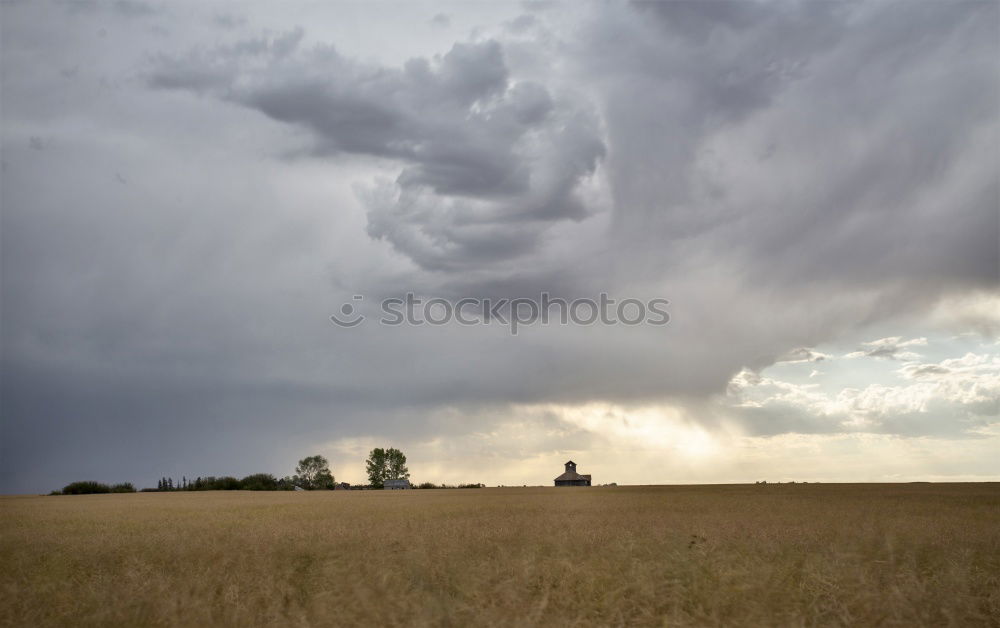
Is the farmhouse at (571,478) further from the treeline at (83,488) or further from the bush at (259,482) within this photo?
the treeline at (83,488)

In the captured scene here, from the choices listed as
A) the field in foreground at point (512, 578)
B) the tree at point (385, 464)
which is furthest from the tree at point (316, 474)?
the field in foreground at point (512, 578)

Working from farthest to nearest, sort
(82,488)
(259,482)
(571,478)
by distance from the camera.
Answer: (571,478)
(259,482)
(82,488)

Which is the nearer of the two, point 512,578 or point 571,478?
point 512,578

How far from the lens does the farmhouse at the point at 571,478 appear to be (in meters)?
144

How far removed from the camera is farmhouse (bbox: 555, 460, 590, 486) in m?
144

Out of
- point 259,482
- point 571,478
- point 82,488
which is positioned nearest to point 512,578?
point 82,488

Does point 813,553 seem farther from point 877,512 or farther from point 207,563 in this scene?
point 877,512

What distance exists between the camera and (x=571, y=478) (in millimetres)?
148000

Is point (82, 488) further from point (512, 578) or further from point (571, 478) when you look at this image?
point (512, 578)

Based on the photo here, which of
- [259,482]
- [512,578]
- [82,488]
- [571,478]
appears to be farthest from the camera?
[571,478]

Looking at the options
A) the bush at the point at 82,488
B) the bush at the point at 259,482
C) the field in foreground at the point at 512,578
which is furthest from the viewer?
the bush at the point at 259,482

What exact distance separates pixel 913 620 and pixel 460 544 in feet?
32.1

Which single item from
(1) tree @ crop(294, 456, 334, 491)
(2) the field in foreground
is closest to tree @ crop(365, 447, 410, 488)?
(1) tree @ crop(294, 456, 334, 491)

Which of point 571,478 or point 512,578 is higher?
point 512,578
